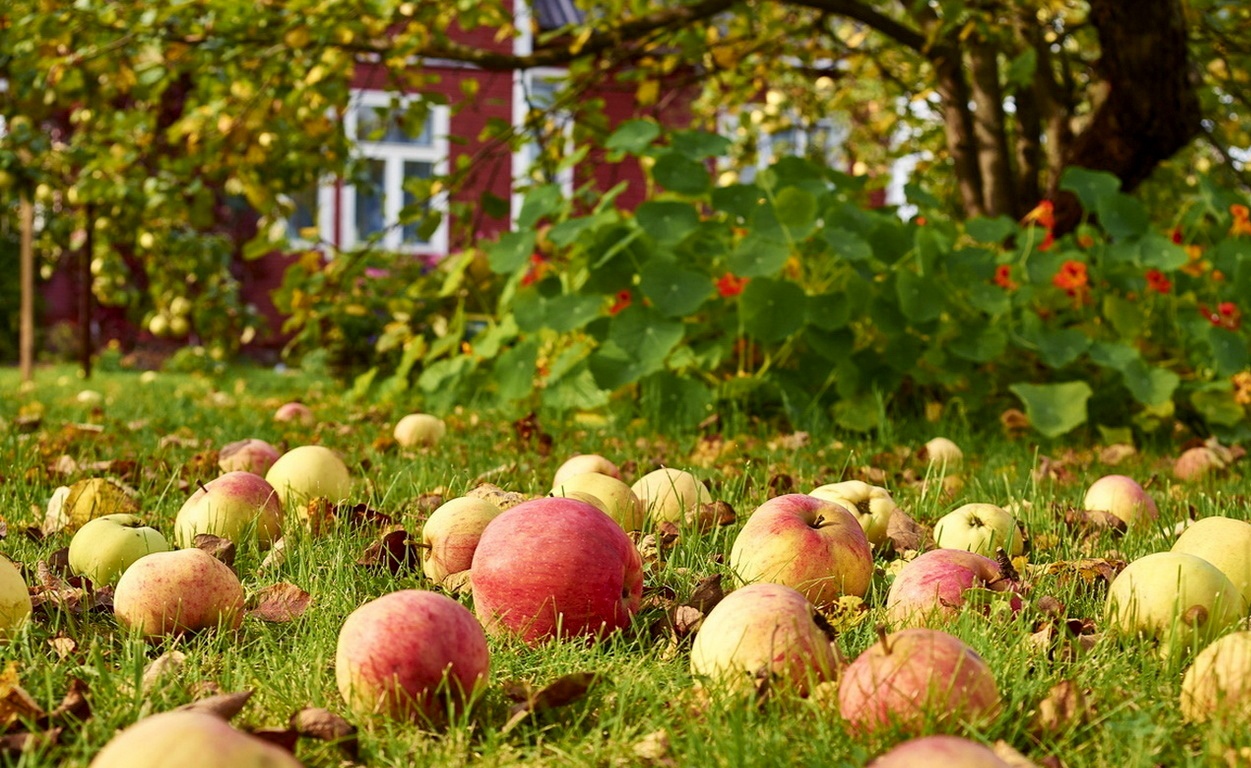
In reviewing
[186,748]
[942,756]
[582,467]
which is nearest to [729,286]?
[582,467]

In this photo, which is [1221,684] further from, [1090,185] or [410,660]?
[1090,185]

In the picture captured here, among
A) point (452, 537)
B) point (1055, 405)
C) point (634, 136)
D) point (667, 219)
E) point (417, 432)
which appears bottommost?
point (417, 432)

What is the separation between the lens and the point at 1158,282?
157 inches

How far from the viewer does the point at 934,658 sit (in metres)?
1.12

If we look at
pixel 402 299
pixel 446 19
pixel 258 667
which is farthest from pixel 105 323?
pixel 258 667

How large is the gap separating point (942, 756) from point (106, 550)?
4.43 ft

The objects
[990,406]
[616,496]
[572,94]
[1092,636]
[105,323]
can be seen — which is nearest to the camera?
[1092,636]

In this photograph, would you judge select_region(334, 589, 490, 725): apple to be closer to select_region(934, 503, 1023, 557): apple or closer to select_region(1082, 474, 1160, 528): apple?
select_region(934, 503, 1023, 557): apple

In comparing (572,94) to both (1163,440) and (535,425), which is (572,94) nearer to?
(535,425)

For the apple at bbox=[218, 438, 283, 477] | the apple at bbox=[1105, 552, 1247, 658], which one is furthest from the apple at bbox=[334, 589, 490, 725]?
the apple at bbox=[218, 438, 283, 477]

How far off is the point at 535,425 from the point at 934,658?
253 cm

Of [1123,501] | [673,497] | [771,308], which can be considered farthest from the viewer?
[771,308]

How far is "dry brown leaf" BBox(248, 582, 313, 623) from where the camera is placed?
158 cm

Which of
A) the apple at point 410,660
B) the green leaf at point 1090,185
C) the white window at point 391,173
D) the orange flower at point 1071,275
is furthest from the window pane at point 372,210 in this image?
the apple at point 410,660
